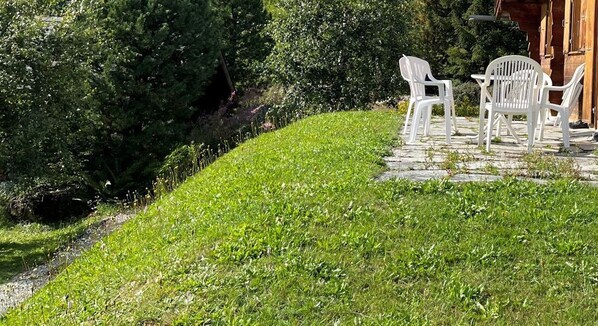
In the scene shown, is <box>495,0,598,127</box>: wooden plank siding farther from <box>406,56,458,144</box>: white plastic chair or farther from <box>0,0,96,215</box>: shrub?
<box>0,0,96,215</box>: shrub

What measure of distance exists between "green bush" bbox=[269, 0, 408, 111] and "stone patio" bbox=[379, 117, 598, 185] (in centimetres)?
613

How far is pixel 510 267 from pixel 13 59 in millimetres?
8875

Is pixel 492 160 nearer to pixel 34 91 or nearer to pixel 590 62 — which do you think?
pixel 590 62

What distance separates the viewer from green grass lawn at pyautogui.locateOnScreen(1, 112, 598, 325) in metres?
3.86

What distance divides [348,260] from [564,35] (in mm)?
9802

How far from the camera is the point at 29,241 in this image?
41.6ft

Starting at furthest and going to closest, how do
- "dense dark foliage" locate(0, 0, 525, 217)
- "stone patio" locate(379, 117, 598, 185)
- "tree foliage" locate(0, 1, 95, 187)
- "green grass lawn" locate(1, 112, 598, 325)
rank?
1. "dense dark foliage" locate(0, 0, 525, 217)
2. "tree foliage" locate(0, 1, 95, 187)
3. "stone patio" locate(379, 117, 598, 185)
4. "green grass lawn" locate(1, 112, 598, 325)

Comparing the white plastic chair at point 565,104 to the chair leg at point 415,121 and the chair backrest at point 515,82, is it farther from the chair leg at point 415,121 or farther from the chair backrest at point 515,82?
the chair leg at point 415,121

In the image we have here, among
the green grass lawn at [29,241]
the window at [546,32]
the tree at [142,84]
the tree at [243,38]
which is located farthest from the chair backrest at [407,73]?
the tree at [243,38]

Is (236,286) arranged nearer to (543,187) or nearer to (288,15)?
(543,187)

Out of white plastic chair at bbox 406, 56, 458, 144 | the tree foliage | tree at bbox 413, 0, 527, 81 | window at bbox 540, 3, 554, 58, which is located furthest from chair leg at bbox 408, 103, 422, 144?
tree at bbox 413, 0, 527, 81

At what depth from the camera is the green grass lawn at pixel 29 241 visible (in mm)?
10219

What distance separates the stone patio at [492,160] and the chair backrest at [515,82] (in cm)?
52

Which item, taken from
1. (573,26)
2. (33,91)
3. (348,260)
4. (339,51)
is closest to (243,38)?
(339,51)
